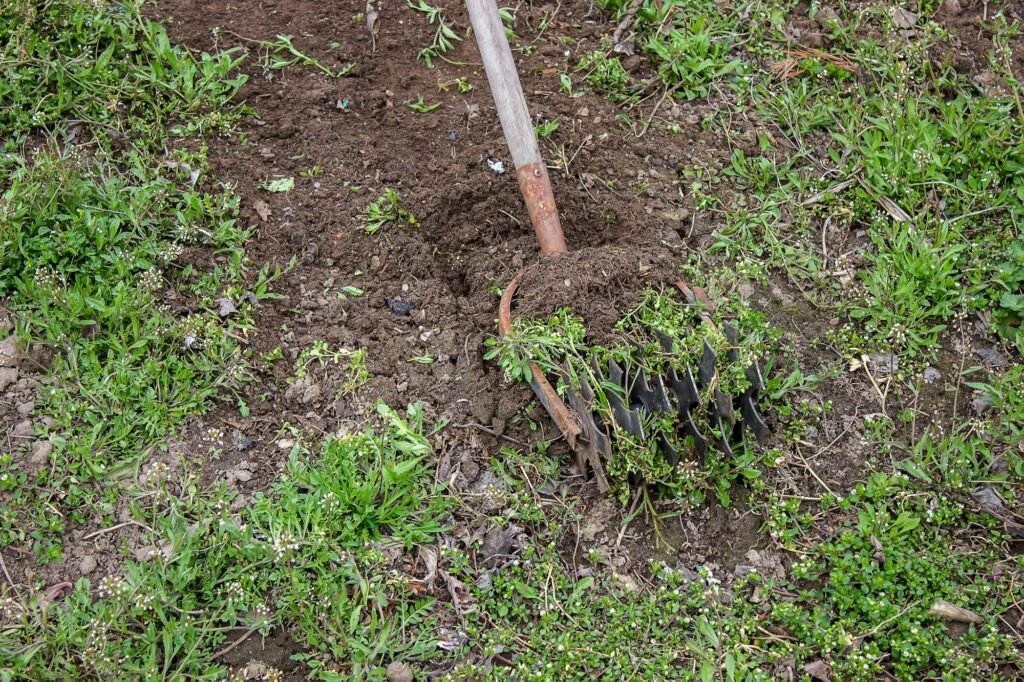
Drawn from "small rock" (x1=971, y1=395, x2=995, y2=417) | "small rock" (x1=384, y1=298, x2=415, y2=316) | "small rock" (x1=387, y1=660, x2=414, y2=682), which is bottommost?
"small rock" (x1=387, y1=660, x2=414, y2=682)

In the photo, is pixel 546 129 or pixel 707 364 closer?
pixel 707 364

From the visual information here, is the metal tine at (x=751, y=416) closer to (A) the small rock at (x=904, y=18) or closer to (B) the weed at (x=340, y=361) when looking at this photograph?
(B) the weed at (x=340, y=361)

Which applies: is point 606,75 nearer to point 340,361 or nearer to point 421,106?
point 421,106

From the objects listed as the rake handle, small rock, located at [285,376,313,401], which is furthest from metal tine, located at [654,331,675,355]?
small rock, located at [285,376,313,401]

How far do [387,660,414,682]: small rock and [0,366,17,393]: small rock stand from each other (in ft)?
5.67

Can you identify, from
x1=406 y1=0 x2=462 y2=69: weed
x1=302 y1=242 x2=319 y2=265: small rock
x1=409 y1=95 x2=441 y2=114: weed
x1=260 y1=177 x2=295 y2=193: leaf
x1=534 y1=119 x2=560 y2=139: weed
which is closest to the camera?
x1=302 y1=242 x2=319 y2=265: small rock

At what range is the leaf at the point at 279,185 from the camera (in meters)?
3.67

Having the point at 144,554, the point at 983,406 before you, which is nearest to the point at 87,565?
the point at 144,554

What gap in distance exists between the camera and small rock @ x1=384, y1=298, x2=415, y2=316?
11.2ft

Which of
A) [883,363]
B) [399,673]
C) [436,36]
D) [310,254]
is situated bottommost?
[399,673]

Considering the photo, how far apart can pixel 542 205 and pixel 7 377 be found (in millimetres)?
2033

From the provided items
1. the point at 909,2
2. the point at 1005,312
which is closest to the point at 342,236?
the point at 1005,312

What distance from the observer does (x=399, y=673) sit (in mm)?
2646

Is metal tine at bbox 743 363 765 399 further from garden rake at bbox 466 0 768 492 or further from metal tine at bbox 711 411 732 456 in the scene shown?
metal tine at bbox 711 411 732 456
